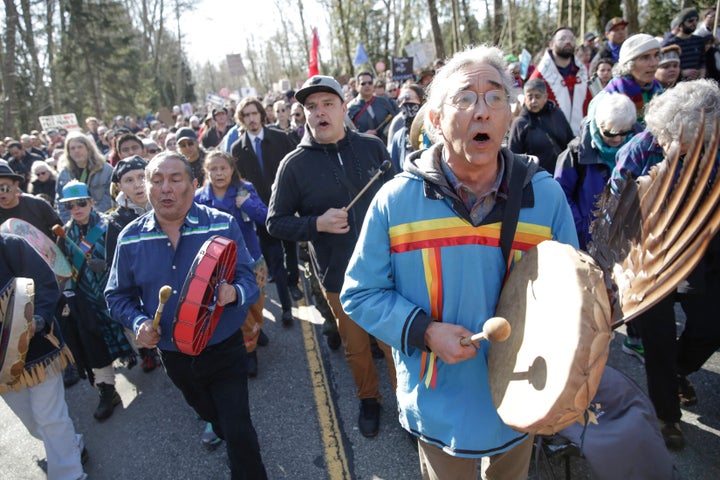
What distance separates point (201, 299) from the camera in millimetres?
2439

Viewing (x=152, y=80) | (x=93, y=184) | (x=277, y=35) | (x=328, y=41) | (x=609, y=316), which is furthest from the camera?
(x=277, y=35)

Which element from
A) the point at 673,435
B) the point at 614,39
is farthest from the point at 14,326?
the point at 614,39

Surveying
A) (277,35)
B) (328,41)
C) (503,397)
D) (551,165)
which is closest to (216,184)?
(551,165)

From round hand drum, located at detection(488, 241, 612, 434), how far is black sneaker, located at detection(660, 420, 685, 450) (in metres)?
2.02

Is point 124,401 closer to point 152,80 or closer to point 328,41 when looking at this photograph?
point 152,80

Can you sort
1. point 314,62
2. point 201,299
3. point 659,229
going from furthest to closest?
point 314,62 → point 201,299 → point 659,229

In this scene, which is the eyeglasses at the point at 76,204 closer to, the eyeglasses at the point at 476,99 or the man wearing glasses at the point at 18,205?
the man wearing glasses at the point at 18,205

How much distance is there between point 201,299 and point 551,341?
67.8 inches

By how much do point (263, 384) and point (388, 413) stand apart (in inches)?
50.5

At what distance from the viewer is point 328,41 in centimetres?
4572

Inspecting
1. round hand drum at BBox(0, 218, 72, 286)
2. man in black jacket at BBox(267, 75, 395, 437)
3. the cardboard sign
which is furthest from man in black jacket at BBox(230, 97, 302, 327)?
the cardboard sign

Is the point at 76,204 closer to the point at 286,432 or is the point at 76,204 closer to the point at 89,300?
the point at 89,300

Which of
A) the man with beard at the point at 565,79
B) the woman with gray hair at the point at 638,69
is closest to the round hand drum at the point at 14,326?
the woman with gray hair at the point at 638,69

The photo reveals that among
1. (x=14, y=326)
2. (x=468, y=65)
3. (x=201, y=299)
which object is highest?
(x=468, y=65)
